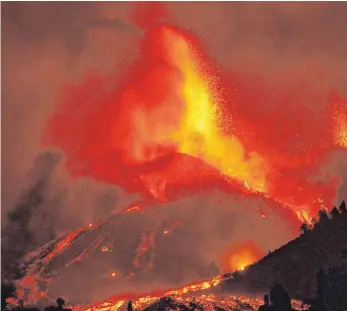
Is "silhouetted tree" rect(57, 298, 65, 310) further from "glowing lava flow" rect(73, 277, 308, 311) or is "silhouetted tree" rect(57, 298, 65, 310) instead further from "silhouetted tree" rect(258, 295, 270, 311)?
"silhouetted tree" rect(258, 295, 270, 311)

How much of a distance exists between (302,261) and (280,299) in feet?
38.2

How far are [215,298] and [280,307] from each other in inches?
308

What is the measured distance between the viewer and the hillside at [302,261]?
207ft

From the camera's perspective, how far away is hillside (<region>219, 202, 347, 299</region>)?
63.0m

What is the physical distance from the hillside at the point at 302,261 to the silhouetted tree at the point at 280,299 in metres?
2.14

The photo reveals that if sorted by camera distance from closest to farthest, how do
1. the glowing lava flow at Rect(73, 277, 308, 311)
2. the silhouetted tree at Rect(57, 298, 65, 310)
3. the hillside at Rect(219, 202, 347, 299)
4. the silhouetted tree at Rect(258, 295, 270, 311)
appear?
the silhouetted tree at Rect(57, 298, 65, 310) < the silhouetted tree at Rect(258, 295, 270, 311) < the glowing lava flow at Rect(73, 277, 308, 311) < the hillside at Rect(219, 202, 347, 299)

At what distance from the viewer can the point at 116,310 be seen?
5706 cm

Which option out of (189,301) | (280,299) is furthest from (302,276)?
(189,301)

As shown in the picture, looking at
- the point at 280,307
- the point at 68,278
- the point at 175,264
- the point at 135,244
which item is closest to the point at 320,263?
the point at 280,307

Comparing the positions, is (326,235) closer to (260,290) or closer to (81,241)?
(260,290)

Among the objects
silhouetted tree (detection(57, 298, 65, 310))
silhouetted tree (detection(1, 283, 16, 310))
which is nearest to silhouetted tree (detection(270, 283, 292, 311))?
silhouetted tree (detection(57, 298, 65, 310))

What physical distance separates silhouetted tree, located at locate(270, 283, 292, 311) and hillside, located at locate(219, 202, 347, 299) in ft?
7.01

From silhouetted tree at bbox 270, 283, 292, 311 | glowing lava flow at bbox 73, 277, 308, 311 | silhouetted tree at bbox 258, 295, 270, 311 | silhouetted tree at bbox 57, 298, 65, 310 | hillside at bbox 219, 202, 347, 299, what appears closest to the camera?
silhouetted tree at bbox 57, 298, 65, 310

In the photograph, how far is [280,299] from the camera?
57.6 meters
